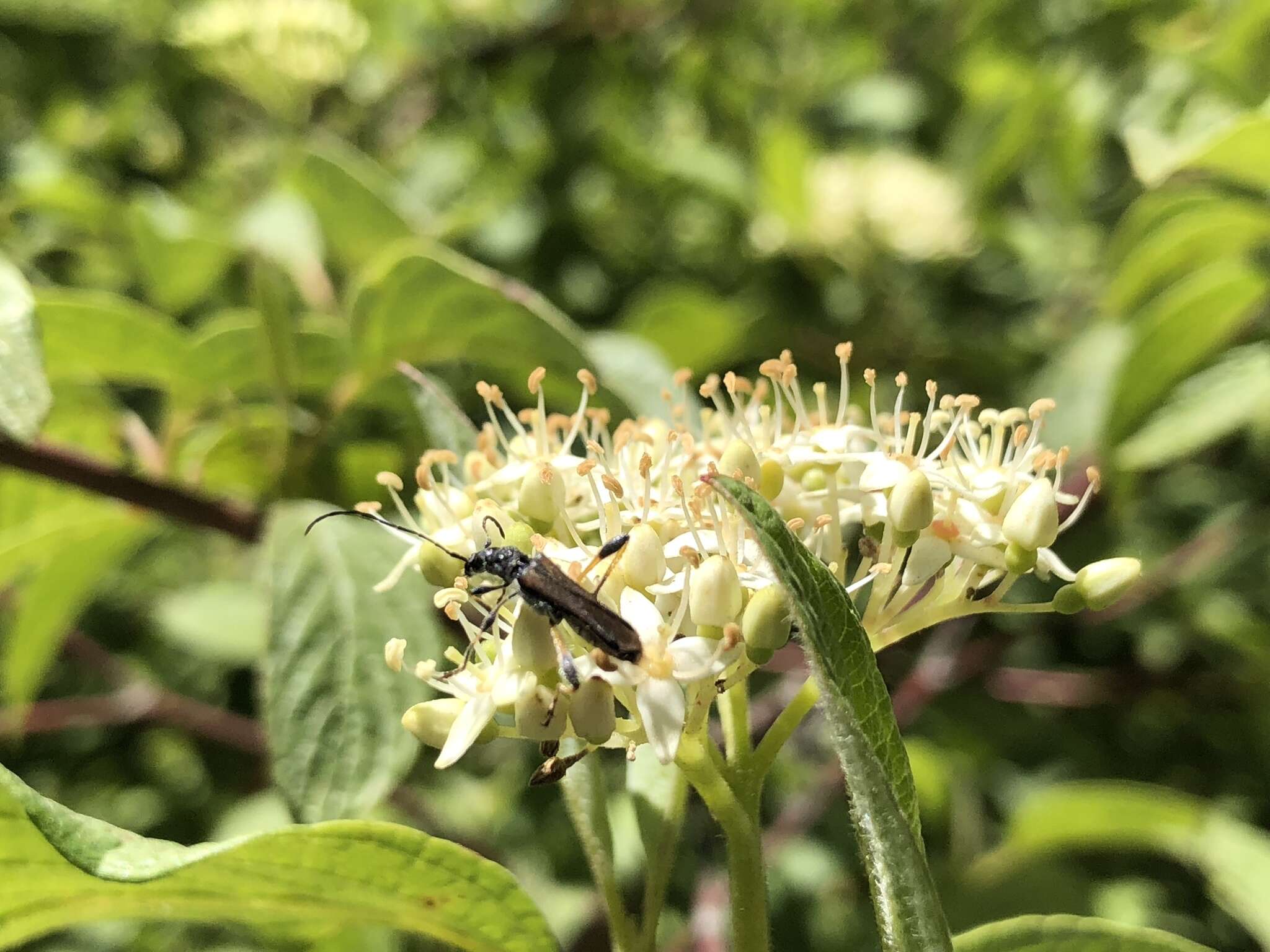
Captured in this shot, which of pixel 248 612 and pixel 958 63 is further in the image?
pixel 958 63

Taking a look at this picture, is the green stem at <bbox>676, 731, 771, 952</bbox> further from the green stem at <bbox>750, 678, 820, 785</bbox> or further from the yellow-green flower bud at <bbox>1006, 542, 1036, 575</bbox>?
the yellow-green flower bud at <bbox>1006, 542, 1036, 575</bbox>

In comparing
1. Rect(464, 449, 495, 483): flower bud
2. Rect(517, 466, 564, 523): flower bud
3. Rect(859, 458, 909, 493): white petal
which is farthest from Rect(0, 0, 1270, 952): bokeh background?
Rect(859, 458, 909, 493): white petal

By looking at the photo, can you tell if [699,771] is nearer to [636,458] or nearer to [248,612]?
[636,458]

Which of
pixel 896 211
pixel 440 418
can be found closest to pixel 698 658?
pixel 440 418

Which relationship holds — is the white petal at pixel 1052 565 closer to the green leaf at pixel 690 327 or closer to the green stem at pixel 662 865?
the green stem at pixel 662 865

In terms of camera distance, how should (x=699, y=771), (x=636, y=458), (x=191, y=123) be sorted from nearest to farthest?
(x=699, y=771)
(x=636, y=458)
(x=191, y=123)

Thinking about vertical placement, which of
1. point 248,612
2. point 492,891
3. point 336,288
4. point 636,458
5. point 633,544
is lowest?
point 492,891

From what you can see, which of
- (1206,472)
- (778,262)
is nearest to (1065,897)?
(1206,472)
